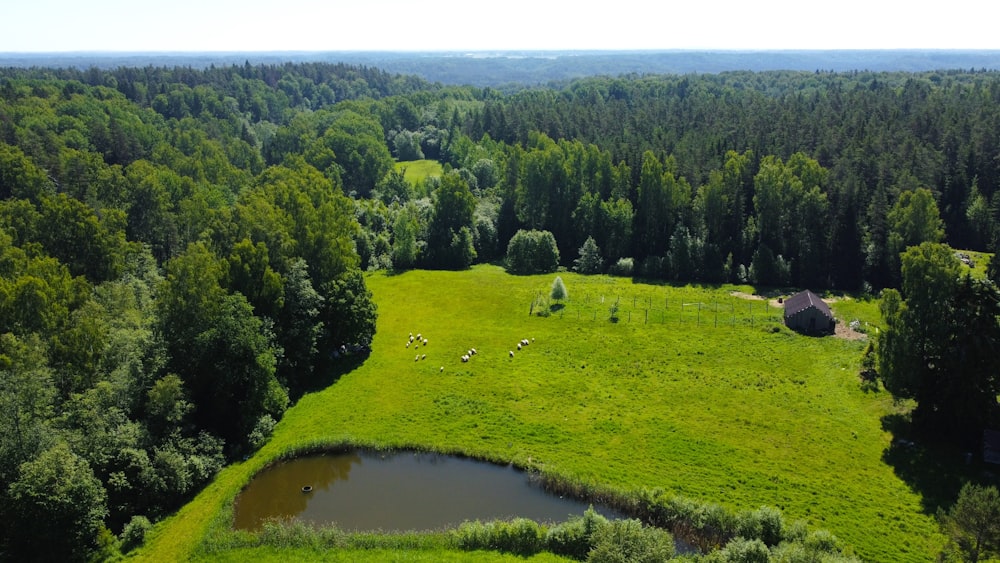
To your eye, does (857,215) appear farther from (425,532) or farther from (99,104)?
(99,104)

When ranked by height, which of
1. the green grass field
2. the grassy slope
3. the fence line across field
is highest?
the green grass field

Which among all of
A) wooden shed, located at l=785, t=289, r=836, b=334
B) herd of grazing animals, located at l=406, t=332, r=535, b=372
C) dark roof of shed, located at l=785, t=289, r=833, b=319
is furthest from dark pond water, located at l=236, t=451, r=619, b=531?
dark roof of shed, located at l=785, t=289, r=833, b=319

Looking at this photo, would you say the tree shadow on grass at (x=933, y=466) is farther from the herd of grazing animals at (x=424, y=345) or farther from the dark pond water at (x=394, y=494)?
the herd of grazing animals at (x=424, y=345)

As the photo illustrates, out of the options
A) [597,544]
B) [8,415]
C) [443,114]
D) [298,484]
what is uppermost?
[443,114]

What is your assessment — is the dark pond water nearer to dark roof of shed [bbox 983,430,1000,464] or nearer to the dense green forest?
the dense green forest

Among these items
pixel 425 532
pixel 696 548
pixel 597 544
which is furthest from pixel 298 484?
pixel 696 548

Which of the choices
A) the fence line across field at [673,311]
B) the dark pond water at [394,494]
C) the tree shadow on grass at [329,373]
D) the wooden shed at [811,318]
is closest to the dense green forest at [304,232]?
the tree shadow on grass at [329,373]
